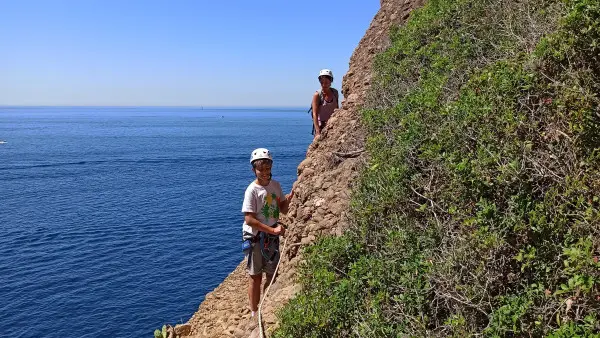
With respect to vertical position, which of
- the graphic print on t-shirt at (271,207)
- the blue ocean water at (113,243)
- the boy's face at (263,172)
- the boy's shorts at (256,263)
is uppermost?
the boy's face at (263,172)

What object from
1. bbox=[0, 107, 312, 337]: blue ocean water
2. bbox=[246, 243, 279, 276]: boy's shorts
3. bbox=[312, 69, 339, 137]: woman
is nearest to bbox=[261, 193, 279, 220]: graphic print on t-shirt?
bbox=[246, 243, 279, 276]: boy's shorts

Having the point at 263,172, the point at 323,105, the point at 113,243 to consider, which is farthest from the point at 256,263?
the point at 113,243

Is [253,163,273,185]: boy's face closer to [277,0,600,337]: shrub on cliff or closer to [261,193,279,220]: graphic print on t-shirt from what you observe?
[261,193,279,220]: graphic print on t-shirt

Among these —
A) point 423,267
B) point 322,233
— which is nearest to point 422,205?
point 423,267

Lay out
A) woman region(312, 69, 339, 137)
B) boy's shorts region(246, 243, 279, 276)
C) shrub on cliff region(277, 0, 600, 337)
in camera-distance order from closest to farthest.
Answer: shrub on cliff region(277, 0, 600, 337) → boy's shorts region(246, 243, 279, 276) → woman region(312, 69, 339, 137)

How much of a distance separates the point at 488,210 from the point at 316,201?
13.0 feet

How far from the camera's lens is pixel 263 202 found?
6.37m

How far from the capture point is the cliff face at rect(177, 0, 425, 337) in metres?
7.00

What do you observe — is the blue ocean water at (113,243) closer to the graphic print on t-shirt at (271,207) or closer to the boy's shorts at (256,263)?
the boy's shorts at (256,263)

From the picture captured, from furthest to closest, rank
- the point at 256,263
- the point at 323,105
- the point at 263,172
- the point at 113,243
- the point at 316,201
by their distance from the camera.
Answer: the point at 113,243, the point at 323,105, the point at 316,201, the point at 256,263, the point at 263,172

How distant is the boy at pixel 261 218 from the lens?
627 centimetres

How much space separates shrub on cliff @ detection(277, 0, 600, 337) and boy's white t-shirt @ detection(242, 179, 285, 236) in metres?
0.76

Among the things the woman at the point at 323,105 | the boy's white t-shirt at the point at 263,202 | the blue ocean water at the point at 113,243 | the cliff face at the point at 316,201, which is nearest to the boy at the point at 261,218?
the boy's white t-shirt at the point at 263,202

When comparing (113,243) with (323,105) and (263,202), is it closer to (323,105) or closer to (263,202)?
(323,105)
